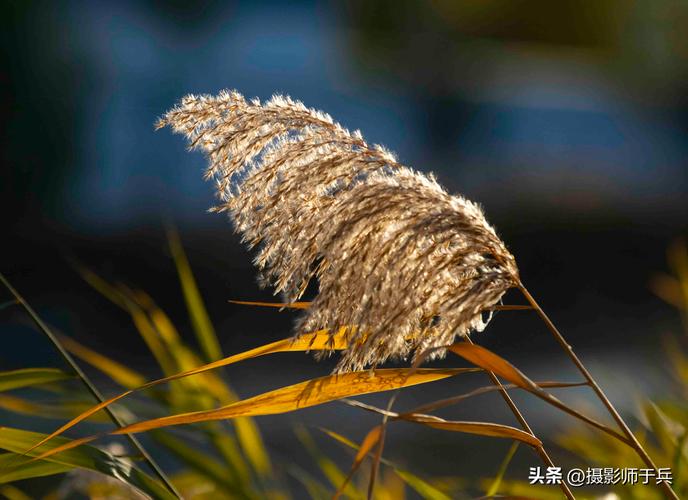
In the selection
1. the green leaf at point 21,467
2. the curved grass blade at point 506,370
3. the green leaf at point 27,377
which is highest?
the curved grass blade at point 506,370

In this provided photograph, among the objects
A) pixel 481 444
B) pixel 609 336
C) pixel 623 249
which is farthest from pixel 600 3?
pixel 481 444

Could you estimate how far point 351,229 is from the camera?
0.79m

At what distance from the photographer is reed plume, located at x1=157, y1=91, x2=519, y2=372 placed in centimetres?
78

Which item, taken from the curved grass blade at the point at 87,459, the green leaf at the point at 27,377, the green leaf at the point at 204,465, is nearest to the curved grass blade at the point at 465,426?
the curved grass blade at the point at 87,459

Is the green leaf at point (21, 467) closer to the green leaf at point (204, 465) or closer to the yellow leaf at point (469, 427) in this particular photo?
the green leaf at point (204, 465)

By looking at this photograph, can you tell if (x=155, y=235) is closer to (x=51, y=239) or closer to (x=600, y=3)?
(x=51, y=239)

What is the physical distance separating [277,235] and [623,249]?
9.12 metres

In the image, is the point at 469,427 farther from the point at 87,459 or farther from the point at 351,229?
the point at 87,459

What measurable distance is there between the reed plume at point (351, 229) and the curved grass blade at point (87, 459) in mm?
247

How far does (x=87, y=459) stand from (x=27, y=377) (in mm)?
159

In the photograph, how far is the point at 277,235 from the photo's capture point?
0.85m

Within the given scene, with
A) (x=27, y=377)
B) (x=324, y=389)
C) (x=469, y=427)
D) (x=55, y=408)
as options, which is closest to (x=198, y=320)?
(x=55, y=408)

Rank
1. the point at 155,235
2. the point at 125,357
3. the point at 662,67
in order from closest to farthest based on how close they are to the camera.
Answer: the point at 125,357 < the point at 155,235 < the point at 662,67

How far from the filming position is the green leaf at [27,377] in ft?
3.15
